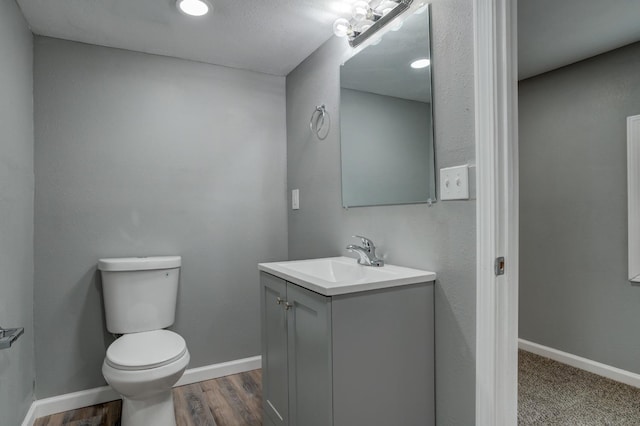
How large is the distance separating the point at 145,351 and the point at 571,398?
7.84ft

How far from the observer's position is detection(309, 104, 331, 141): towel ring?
217 cm

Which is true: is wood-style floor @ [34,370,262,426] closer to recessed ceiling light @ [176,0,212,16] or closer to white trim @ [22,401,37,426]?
white trim @ [22,401,37,426]

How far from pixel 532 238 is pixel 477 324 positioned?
1.99m

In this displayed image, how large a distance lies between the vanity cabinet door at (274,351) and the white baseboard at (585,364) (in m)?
2.21

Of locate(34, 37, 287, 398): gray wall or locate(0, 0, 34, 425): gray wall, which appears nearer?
locate(0, 0, 34, 425): gray wall

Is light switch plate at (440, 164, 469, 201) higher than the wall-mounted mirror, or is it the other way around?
the wall-mounted mirror

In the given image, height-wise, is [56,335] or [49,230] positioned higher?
[49,230]

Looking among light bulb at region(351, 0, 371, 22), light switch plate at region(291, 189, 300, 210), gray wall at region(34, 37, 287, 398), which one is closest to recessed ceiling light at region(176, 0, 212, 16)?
gray wall at region(34, 37, 287, 398)

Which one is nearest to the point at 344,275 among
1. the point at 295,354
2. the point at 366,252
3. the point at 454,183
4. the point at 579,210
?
the point at 366,252

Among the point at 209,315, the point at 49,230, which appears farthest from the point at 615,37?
the point at 49,230

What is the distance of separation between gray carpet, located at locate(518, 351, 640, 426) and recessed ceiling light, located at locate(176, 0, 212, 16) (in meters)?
2.67

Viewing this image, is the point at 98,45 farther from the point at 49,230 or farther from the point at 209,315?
the point at 209,315

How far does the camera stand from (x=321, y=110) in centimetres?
218

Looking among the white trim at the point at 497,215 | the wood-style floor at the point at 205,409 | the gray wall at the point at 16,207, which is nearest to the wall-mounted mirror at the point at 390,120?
the white trim at the point at 497,215
